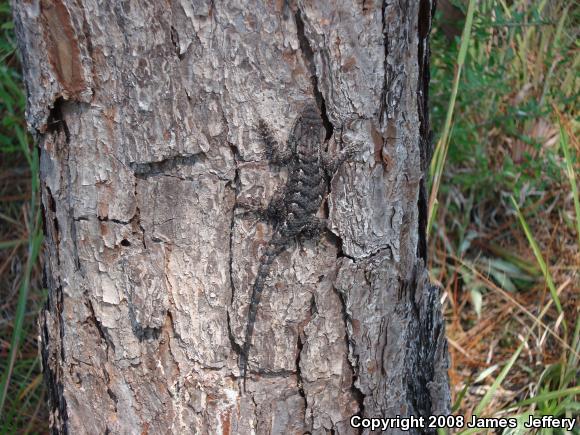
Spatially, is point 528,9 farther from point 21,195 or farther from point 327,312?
point 21,195

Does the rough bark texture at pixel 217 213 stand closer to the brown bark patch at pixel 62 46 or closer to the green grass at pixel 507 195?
the brown bark patch at pixel 62 46

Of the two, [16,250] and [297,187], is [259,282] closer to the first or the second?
[297,187]

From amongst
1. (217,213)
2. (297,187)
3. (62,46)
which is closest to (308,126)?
(297,187)

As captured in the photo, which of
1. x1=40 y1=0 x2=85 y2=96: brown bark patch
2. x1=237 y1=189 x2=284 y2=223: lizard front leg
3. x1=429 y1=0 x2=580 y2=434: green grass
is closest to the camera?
x1=40 y1=0 x2=85 y2=96: brown bark patch

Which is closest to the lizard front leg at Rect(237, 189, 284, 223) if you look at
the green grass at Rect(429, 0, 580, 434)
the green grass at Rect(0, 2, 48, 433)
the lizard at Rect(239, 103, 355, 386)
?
the lizard at Rect(239, 103, 355, 386)

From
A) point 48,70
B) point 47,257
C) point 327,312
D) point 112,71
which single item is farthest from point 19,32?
point 327,312

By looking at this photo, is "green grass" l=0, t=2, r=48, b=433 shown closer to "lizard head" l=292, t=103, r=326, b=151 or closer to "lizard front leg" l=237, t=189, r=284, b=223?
"lizard front leg" l=237, t=189, r=284, b=223

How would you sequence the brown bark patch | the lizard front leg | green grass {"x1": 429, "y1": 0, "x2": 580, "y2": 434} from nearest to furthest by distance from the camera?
the brown bark patch
the lizard front leg
green grass {"x1": 429, "y1": 0, "x2": 580, "y2": 434}

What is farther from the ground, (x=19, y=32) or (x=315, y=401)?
(x=19, y=32)
